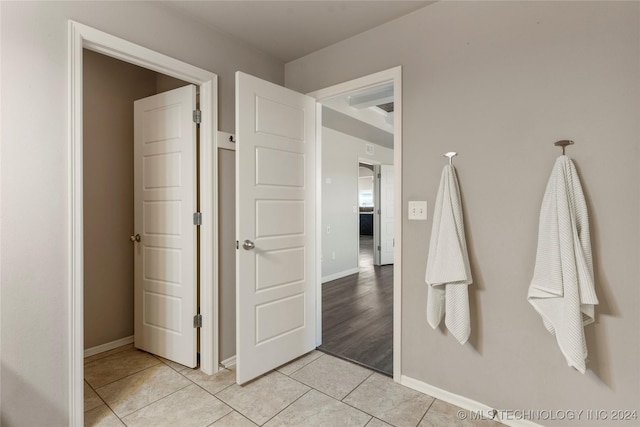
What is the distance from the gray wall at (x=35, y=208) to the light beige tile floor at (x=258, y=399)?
43 cm

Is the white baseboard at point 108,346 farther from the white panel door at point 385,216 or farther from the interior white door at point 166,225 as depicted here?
the white panel door at point 385,216

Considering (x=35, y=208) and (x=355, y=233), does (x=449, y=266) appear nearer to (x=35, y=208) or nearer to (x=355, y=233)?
(x=35, y=208)

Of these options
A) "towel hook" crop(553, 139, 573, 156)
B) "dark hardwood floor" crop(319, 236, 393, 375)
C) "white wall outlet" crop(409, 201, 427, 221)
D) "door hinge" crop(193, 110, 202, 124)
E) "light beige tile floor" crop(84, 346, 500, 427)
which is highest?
"door hinge" crop(193, 110, 202, 124)

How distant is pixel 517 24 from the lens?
1687 millimetres

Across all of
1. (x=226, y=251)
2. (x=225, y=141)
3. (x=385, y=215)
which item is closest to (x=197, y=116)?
(x=225, y=141)

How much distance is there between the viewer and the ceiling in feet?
6.42

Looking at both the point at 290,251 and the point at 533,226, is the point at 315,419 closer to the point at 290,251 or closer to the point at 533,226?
A: the point at 290,251

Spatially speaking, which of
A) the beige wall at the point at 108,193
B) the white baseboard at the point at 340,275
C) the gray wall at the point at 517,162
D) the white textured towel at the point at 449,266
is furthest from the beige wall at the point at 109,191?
the white baseboard at the point at 340,275

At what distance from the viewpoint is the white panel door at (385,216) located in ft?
20.5

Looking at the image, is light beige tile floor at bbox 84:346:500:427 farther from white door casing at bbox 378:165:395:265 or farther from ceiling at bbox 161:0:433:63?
white door casing at bbox 378:165:395:265

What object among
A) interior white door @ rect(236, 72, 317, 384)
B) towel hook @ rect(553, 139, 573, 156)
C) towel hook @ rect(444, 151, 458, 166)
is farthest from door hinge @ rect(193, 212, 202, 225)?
towel hook @ rect(553, 139, 573, 156)

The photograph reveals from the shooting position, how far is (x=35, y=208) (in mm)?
1516

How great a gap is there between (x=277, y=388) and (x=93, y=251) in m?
1.86

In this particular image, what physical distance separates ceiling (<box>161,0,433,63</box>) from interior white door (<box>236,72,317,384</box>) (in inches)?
15.8
